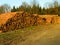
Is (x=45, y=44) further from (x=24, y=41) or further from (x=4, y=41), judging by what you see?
(x=4, y=41)

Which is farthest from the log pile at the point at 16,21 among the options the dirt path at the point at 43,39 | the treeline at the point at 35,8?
the treeline at the point at 35,8

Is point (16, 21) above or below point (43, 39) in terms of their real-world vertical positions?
above

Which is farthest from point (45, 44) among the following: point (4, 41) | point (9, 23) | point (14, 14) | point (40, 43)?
point (14, 14)

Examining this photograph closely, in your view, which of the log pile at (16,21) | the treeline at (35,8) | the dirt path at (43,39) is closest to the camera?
the dirt path at (43,39)

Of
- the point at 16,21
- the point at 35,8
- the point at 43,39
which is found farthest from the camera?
the point at 35,8

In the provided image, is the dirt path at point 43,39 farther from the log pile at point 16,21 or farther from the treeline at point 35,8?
the treeline at point 35,8

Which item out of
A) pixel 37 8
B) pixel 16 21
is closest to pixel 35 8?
pixel 37 8

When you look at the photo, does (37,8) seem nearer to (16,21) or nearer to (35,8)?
(35,8)

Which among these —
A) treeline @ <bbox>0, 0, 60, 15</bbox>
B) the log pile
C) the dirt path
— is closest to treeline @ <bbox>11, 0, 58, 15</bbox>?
treeline @ <bbox>0, 0, 60, 15</bbox>

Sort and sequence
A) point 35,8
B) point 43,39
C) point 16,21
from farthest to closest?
1. point 35,8
2. point 16,21
3. point 43,39

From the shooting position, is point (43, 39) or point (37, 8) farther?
point (37, 8)

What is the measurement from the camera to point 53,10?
1796 inches

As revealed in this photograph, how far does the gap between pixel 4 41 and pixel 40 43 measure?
230 cm

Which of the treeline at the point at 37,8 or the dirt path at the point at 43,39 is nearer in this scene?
the dirt path at the point at 43,39
